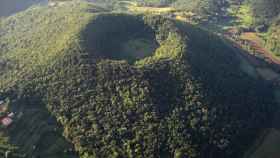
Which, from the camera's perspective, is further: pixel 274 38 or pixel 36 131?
pixel 274 38

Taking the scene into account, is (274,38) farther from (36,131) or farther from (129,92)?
(36,131)

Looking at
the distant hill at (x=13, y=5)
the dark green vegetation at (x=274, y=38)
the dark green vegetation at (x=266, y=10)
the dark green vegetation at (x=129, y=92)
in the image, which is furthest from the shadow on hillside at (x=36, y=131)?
the dark green vegetation at (x=266, y=10)

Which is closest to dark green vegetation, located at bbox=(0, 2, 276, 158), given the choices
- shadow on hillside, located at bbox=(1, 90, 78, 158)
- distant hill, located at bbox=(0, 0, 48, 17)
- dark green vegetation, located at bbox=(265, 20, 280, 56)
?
shadow on hillside, located at bbox=(1, 90, 78, 158)

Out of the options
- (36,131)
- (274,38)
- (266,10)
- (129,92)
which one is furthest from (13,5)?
(274,38)

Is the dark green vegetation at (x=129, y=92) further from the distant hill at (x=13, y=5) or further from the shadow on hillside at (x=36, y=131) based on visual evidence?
the distant hill at (x=13, y=5)

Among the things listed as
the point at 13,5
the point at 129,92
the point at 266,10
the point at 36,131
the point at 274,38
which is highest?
the point at 13,5

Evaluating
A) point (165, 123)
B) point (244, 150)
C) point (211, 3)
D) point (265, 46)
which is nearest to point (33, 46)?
point (165, 123)

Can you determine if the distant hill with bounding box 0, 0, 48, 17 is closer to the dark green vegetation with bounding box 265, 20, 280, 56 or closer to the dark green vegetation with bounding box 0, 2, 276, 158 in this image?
the dark green vegetation with bounding box 0, 2, 276, 158

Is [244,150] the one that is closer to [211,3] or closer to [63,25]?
[63,25]

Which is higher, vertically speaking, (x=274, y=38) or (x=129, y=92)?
(x=129, y=92)
